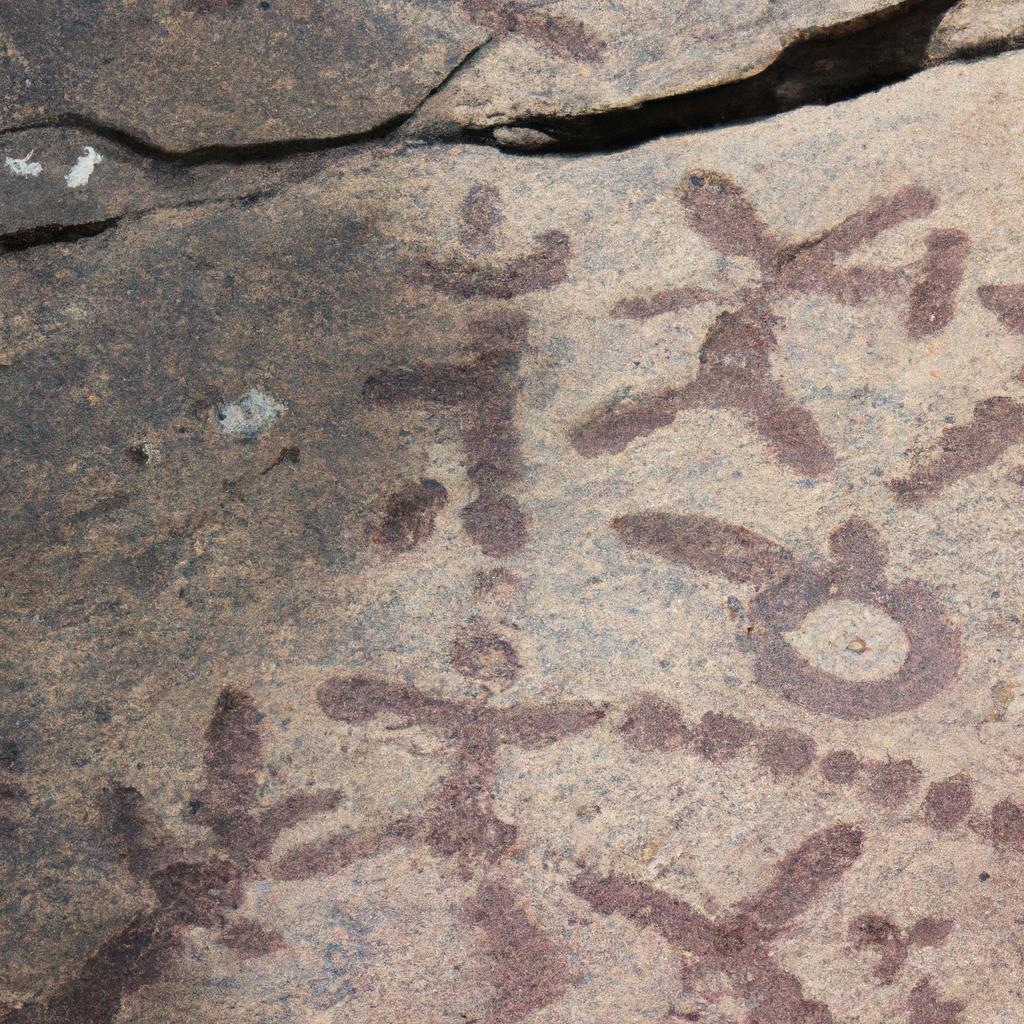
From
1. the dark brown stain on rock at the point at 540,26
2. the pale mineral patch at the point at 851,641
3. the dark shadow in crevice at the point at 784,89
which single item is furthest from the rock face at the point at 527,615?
the dark brown stain on rock at the point at 540,26

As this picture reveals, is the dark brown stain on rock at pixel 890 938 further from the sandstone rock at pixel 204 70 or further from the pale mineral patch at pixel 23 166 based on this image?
the pale mineral patch at pixel 23 166

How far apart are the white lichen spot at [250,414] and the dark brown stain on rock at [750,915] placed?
20.1 inches

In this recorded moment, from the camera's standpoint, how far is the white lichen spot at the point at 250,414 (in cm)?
96

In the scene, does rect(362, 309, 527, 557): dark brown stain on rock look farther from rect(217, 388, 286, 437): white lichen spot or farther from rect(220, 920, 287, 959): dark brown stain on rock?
rect(220, 920, 287, 959): dark brown stain on rock

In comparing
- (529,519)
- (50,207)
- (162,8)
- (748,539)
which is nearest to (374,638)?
(529,519)

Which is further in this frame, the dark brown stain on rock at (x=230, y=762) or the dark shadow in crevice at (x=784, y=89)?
the dark shadow in crevice at (x=784, y=89)

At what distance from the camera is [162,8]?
102 centimetres

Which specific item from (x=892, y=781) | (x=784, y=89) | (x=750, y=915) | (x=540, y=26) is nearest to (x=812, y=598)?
(x=892, y=781)

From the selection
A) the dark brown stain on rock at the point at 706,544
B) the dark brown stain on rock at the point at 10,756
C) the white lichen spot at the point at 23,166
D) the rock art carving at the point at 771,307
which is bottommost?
the dark brown stain on rock at the point at 10,756

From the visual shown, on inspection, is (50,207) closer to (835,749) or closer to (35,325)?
(35,325)

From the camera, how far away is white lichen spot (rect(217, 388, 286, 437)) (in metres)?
0.96

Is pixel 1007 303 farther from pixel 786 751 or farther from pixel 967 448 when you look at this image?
pixel 786 751

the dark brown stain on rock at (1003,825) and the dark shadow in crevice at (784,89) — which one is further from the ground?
the dark shadow in crevice at (784,89)

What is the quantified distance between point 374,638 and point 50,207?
53 centimetres
